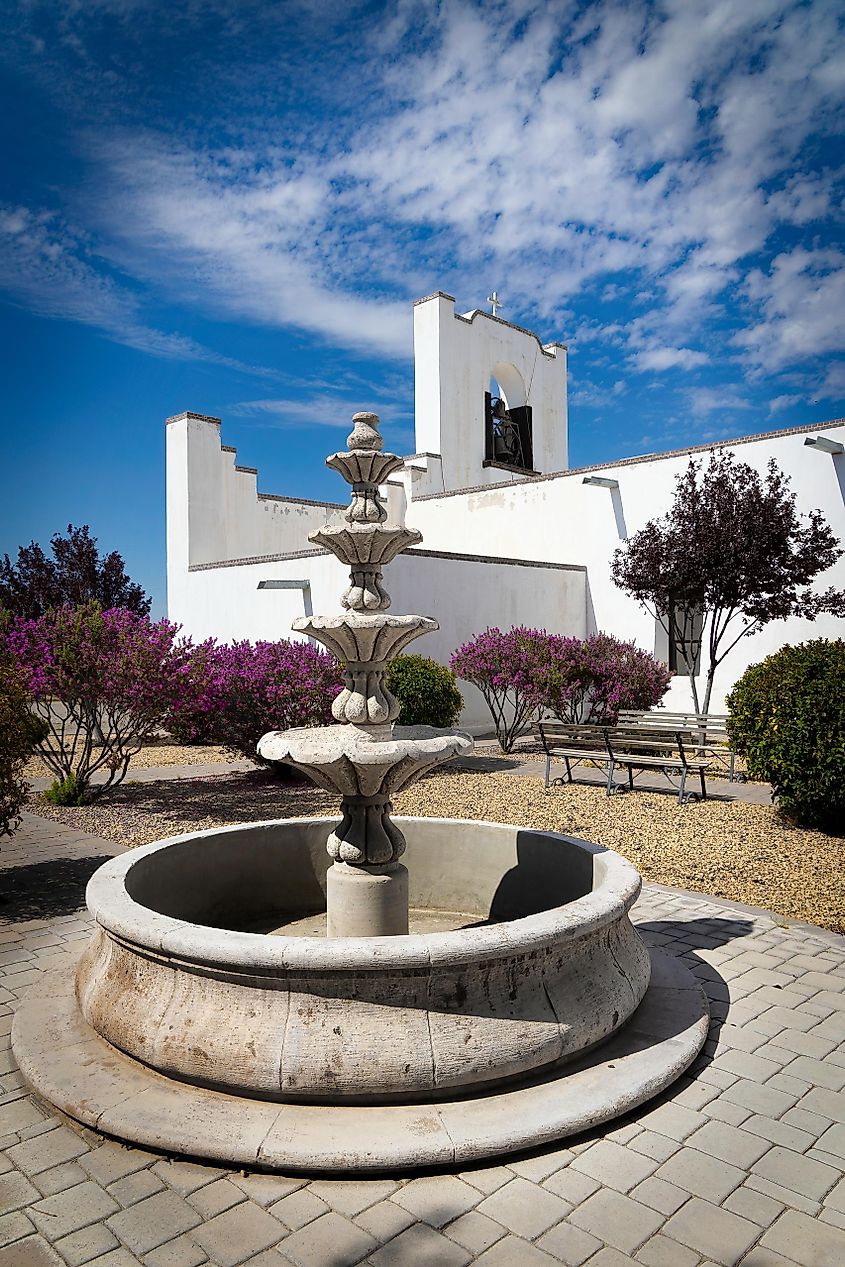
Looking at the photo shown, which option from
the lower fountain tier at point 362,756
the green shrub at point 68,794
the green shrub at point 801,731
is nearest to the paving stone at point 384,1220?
the lower fountain tier at point 362,756

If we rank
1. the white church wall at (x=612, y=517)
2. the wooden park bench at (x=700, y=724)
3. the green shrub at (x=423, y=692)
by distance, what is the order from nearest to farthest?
the wooden park bench at (x=700, y=724) < the green shrub at (x=423, y=692) < the white church wall at (x=612, y=517)

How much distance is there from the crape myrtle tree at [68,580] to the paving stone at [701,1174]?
786 inches

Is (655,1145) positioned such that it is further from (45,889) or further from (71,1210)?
(45,889)

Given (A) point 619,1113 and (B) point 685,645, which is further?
(B) point 685,645

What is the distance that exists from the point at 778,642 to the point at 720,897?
9753 mm

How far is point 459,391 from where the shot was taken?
2088 centimetres

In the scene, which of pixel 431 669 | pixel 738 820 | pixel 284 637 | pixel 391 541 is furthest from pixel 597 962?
pixel 284 637

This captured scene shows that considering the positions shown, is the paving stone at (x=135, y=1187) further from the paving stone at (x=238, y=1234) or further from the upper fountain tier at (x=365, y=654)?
the upper fountain tier at (x=365, y=654)

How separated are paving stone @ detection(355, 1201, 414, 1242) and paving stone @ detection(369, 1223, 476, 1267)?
3cm

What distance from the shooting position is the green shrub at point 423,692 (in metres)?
12.3

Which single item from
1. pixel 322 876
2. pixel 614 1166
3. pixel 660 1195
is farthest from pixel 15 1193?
pixel 322 876

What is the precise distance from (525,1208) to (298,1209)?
0.74 meters

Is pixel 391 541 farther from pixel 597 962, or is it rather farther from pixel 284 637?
pixel 284 637

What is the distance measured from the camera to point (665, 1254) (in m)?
2.57
